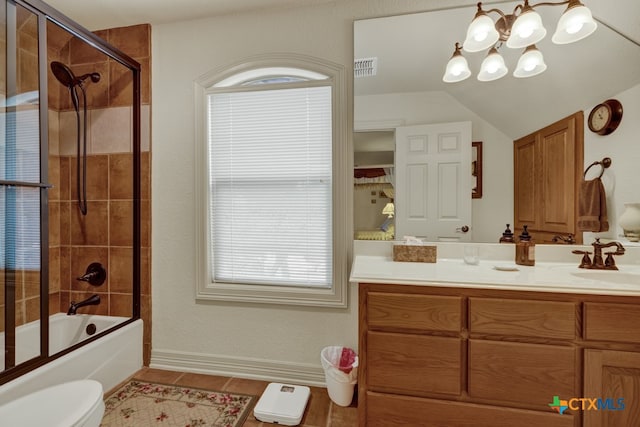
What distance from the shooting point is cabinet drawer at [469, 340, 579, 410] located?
1.21 meters

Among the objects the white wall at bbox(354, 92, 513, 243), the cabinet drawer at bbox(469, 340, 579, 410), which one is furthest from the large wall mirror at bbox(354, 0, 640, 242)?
the cabinet drawer at bbox(469, 340, 579, 410)

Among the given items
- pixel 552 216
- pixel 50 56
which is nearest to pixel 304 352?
pixel 552 216

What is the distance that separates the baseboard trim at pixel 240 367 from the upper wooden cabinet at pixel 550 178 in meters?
1.64

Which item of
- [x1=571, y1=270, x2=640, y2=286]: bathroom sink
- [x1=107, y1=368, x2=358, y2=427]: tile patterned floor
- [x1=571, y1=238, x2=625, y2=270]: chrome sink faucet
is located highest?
[x1=571, y1=238, x2=625, y2=270]: chrome sink faucet

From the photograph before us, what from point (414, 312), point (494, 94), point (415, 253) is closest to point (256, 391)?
point (414, 312)

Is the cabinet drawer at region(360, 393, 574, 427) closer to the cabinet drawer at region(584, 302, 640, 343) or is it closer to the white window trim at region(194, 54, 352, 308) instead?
the cabinet drawer at region(584, 302, 640, 343)

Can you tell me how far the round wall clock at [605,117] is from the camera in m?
1.57

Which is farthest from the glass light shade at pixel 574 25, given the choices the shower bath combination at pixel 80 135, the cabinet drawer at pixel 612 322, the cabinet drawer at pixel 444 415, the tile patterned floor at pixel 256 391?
the shower bath combination at pixel 80 135

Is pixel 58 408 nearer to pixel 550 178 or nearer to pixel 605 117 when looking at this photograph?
pixel 550 178

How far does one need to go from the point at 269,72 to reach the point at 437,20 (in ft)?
3.70

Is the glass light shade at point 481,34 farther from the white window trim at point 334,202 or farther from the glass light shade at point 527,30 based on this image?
the white window trim at point 334,202

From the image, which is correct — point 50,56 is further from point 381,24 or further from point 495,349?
point 495,349

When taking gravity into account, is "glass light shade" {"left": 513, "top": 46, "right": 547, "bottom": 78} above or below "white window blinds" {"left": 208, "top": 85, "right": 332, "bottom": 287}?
above

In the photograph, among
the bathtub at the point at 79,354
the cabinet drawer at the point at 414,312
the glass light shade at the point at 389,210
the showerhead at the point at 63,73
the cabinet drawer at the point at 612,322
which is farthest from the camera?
the showerhead at the point at 63,73
